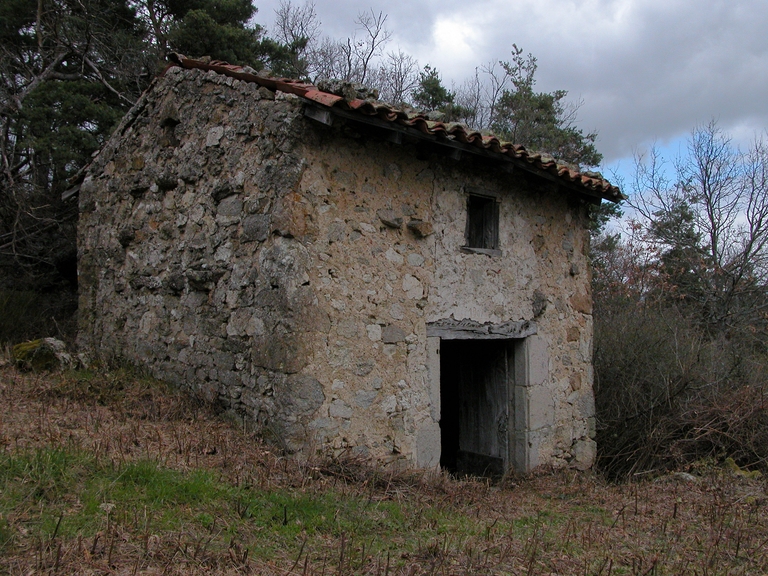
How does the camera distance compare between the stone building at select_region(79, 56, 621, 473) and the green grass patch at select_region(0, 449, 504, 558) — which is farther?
the stone building at select_region(79, 56, 621, 473)

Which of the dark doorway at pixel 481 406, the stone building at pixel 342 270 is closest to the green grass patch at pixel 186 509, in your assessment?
the stone building at pixel 342 270

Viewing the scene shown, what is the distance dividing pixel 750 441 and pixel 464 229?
4229 mm

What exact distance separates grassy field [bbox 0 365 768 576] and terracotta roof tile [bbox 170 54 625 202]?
109 inches

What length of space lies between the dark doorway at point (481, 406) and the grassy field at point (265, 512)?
0.94 meters

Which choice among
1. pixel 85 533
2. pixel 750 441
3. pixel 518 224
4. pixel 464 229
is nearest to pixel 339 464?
pixel 85 533

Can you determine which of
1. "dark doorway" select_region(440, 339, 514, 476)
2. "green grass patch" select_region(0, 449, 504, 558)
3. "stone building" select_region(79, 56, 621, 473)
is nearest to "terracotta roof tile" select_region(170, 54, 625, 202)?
"stone building" select_region(79, 56, 621, 473)

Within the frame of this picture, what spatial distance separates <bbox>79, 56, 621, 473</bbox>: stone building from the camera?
16.9 ft

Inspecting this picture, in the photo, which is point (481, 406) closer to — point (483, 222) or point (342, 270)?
point (483, 222)

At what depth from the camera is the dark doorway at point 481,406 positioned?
6820 mm

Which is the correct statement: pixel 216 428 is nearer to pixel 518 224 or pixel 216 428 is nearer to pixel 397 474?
pixel 397 474

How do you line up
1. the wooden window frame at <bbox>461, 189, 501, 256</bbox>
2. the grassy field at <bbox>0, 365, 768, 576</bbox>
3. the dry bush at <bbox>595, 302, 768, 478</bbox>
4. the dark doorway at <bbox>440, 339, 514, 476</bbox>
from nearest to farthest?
the grassy field at <bbox>0, 365, 768, 576</bbox>
the wooden window frame at <bbox>461, 189, 501, 256</bbox>
the dark doorway at <bbox>440, 339, 514, 476</bbox>
the dry bush at <bbox>595, 302, 768, 478</bbox>

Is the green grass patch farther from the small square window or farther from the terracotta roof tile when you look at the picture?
the small square window

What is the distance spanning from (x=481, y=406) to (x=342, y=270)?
109 inches

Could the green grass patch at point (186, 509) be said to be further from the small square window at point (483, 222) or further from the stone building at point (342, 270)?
the small square window at point (483, 222)
